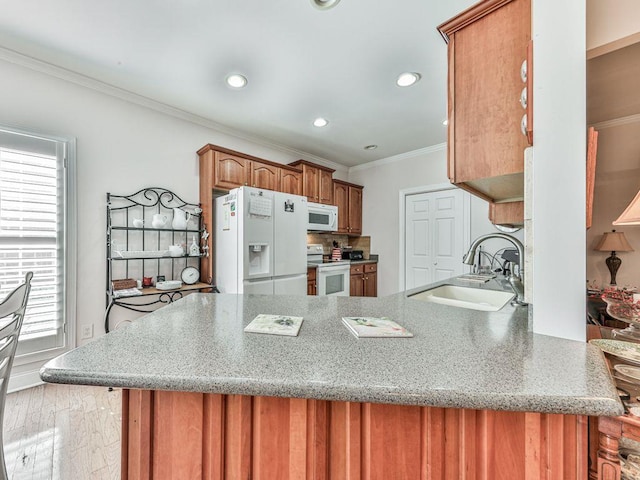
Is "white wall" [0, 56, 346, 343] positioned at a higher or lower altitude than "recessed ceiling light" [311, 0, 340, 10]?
lower

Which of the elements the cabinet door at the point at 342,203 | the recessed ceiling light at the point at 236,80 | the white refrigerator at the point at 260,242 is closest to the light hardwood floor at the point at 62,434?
the white refrigerator at the point at 260,242

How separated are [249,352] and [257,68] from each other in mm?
2215

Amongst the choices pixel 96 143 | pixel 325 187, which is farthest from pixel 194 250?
pixel 325 187

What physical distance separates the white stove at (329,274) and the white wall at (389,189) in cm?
80

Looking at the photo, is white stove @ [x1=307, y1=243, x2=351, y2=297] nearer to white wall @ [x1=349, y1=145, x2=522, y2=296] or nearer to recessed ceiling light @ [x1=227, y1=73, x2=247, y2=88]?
white wall @ [x1=349, y1=145, x2=522, y2=296]

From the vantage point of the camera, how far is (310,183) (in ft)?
12.8

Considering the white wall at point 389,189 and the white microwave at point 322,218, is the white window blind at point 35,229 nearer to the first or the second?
the white microwave at point 322,218

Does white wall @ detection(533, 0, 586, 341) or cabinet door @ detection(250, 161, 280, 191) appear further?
cabinet door @ detection(250, 161, 280, 191)

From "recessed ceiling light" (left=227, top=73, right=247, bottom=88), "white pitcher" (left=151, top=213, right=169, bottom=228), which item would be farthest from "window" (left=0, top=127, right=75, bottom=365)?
"recessed ceiling light" (left=227, top=73, right=247, bottom=88)

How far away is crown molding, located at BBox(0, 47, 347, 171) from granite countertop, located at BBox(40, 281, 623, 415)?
253 cm

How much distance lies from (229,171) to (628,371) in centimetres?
308

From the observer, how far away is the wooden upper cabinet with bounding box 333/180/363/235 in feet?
14.4

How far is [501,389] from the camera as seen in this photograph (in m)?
0.55

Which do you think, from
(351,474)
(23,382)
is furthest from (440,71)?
(23,382)
